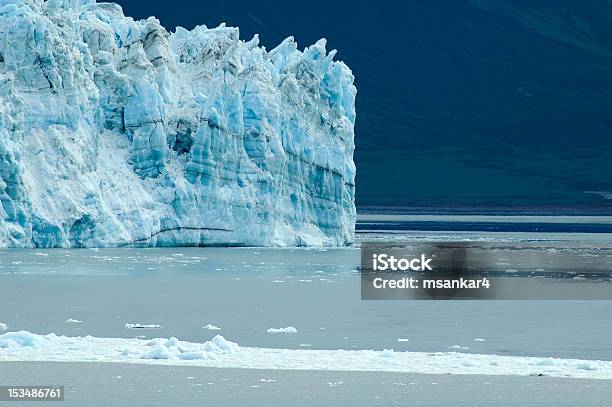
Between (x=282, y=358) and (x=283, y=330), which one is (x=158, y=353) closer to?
(x=282, y=358)

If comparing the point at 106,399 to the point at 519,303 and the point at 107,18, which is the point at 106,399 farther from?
the point at 107,18

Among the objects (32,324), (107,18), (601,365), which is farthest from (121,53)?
(601,365)

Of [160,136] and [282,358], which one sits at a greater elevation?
[160,136]

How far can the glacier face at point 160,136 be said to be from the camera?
126ft

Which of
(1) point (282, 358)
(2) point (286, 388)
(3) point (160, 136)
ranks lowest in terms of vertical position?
(2) point (286, 388)

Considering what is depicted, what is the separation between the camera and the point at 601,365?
1575 cm
